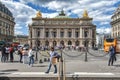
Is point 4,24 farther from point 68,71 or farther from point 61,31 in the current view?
point 68,71

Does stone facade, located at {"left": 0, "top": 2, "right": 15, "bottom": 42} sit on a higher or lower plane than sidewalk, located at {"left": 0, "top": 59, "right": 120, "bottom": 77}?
higher

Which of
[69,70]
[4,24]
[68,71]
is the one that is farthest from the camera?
[4,24]

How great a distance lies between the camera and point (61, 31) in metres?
154

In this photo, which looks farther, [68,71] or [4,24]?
[4,24]

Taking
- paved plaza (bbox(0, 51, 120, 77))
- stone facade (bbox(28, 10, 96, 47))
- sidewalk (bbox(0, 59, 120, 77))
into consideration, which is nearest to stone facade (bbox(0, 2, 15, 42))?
stone facade (bbox(28, 10, 96, 47))

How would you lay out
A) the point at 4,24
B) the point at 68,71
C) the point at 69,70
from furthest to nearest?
the point at 4,24, the point at 69,70, the point at 68,71

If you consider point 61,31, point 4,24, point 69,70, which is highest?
point 4,24

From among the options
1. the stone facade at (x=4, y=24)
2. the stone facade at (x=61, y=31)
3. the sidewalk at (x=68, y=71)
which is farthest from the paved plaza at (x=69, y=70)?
the stone facade at (x=61, y=31)

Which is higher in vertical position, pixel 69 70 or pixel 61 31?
pixel 61 31

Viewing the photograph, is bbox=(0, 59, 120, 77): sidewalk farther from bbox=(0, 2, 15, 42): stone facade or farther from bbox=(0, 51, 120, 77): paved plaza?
bbox=(0, 2, 15, 42): stone facade

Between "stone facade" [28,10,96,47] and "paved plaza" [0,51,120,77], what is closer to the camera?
"paved plaza" [0,51,120,77]

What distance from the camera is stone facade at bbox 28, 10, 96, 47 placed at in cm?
15062

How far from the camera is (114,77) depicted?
14.6 meters

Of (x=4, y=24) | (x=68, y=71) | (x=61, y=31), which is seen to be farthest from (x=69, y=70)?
(x=61, y=31)
